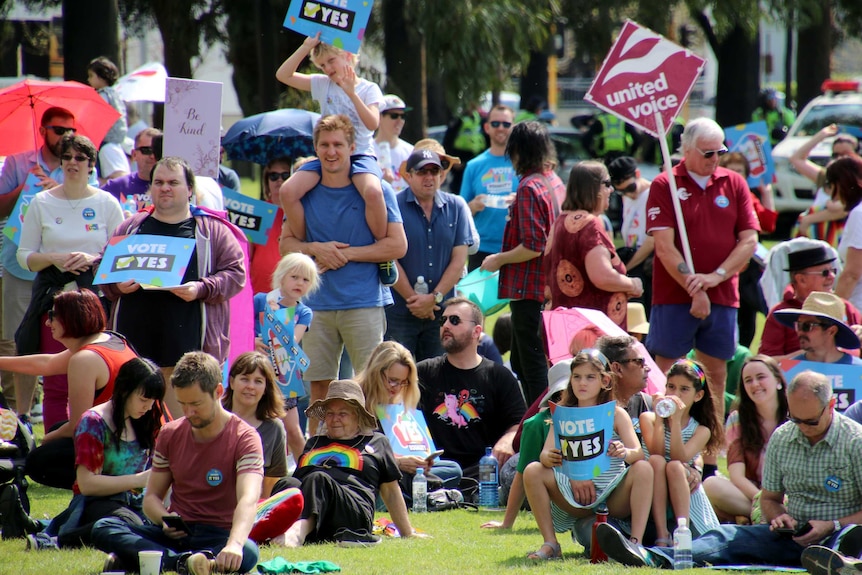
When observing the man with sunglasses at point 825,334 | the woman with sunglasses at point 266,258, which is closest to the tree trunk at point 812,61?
the woman with sunglasses at point 266,258

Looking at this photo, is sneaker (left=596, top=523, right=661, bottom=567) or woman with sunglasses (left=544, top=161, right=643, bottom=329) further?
woman with sunglasses (left=544, top=161, right=643, bottom=329)

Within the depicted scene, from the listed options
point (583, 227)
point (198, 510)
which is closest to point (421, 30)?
point (583, 227)

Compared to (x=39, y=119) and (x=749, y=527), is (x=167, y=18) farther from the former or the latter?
(x=749, y=527)

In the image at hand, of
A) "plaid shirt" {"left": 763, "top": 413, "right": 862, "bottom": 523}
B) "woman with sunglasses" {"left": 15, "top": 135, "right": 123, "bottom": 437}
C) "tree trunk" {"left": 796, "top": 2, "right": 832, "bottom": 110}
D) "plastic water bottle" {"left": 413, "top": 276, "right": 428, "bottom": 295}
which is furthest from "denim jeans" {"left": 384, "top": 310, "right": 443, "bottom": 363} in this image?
"tree trunk" {"left": 796, "top": 2, "right": 832, "bottom": 110}

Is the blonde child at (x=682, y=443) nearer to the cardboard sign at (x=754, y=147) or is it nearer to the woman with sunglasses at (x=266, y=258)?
the woman with sunglasses at (x=266, y=258)

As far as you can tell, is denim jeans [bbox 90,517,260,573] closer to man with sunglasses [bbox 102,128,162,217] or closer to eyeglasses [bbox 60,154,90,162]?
eyeglasses [bbox 60,154,90,162]

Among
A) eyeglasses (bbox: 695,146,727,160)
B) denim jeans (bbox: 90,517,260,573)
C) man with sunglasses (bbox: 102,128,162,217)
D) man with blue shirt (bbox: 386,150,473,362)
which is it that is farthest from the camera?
man with sunglasses (bbox: 102,128,162,217)

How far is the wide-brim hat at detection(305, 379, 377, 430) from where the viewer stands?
7.05 meters

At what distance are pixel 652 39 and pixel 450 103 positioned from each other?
10.9 meters

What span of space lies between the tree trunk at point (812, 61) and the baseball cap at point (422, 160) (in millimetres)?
17276

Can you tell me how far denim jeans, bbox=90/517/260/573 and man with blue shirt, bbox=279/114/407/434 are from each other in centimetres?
233

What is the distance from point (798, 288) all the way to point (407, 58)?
9293 millimetres

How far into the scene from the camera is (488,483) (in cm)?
796

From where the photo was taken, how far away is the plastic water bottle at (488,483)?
7.96 meters
